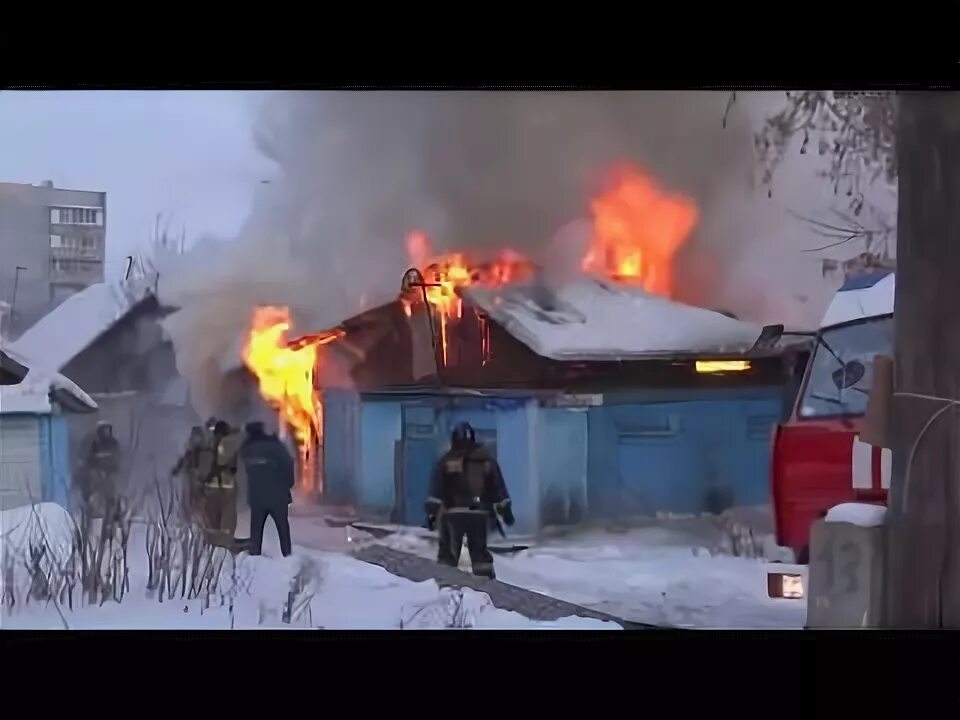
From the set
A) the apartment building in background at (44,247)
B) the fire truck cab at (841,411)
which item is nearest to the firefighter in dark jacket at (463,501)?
the fire truck cab at (841,411)

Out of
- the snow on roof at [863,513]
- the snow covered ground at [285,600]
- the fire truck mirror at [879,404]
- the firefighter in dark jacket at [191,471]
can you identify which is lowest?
the snow covered ground at [285,600]

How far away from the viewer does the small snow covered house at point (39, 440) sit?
1.58 meters

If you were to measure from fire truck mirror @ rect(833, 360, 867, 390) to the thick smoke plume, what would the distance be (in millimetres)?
243

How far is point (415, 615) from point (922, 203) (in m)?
1.44

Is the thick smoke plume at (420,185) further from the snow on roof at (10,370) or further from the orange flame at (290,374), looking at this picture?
the snow on roof at (10,370)

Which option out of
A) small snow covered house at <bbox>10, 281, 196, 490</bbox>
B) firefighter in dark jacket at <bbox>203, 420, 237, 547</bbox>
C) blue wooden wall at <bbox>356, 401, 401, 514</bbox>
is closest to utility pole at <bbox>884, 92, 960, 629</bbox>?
blue wooden wall at <bbox>356, 401, 401, 514</bbox>

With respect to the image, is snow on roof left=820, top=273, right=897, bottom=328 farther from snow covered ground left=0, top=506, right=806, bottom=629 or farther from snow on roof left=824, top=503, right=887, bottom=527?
snow covered ground left=0, top=506, right=806, bottom=629

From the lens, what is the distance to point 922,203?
1.58m

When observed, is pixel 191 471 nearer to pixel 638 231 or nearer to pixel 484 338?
pixel 484 338

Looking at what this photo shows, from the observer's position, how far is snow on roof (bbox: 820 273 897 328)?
5.15ft

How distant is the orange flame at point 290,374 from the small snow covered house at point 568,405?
3 centimetres

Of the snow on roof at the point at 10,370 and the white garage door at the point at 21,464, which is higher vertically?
the snow on roof at the point at 10,370
